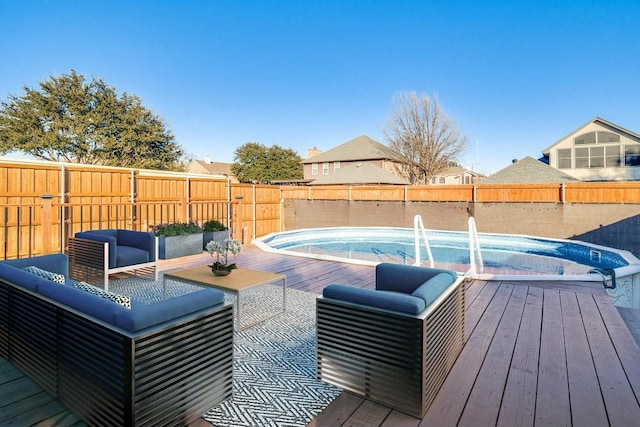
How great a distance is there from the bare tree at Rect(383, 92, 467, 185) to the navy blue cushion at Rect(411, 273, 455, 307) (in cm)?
2176

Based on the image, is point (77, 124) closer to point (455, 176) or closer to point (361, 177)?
point (361, 177)

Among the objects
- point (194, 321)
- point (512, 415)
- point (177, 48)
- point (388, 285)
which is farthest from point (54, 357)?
point (177, 48)

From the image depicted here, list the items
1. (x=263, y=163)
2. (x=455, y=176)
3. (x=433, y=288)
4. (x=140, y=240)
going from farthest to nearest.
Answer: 1. (x=455, y=176)
2. (x=263, y=163)
3. (x=140, y=240)
4. (x=433, y=288)

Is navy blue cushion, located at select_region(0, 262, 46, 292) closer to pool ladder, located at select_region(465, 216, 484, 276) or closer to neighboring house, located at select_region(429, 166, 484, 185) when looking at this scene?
pool ladder, located at select_region(465, 216, 484, 276)

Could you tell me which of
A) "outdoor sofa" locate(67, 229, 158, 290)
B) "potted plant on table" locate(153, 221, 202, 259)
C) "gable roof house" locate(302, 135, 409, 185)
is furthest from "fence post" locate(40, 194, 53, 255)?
"gable roof house" locate(302, 135, 409, 185)

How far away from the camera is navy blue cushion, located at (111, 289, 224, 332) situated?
5.44 feet

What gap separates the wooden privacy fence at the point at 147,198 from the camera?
7.57 meters

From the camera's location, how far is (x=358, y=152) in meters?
26.9

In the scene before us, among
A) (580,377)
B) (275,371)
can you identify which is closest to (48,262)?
(275,371)

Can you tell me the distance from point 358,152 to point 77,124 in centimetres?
1819

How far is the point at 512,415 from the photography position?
6.45 ft

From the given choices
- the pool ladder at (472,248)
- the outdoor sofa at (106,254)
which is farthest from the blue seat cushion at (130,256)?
the pool ladder at (472,248)

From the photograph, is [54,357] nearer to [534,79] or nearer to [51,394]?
[51,394]

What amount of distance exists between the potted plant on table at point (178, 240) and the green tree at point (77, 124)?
57.5 feet
